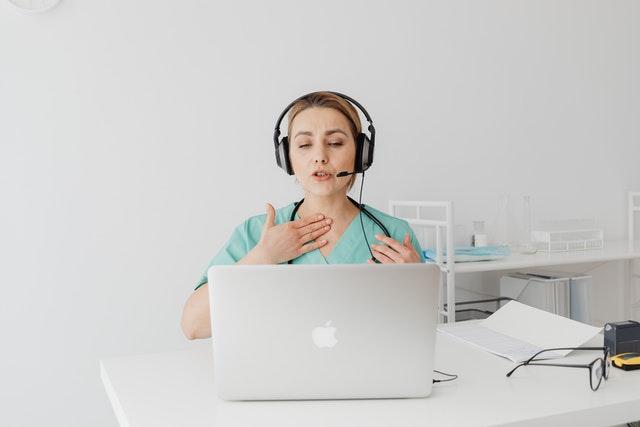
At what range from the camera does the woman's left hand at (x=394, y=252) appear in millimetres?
1424

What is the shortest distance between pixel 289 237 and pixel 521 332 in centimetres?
59

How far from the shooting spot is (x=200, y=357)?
1.43m

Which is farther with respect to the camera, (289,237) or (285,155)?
(285,155)

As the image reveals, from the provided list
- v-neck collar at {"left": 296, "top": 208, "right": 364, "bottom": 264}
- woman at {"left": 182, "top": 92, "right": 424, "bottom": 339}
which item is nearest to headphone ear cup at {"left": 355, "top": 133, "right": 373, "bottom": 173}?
woman at {"left": 182, "top": 92, "right": 424, "bottom": 339}

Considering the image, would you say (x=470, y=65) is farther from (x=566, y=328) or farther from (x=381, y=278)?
(x=381, y=278)

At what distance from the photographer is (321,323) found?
1059 millimetres

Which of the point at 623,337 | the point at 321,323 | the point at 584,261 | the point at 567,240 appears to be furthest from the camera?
the point at 567,240

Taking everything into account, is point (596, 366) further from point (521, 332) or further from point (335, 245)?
point (335, 245)

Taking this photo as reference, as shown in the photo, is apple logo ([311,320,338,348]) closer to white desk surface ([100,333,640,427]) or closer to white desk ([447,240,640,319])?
white desk surface ([100,333,640,427])

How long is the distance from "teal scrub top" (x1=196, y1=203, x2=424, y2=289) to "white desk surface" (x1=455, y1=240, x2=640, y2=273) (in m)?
0.96

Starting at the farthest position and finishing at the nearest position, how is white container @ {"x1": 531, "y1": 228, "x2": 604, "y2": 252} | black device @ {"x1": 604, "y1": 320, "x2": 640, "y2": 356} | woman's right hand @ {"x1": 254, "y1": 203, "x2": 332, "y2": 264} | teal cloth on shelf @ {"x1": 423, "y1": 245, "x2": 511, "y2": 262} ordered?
white container @ {"x1": 531, "y1": 228, "x2": 604, "y2": 252} → teal cloth on shelf @ {"x1": 423, "y1": 245, "x2": 511, "y2": 262} → woman's right hand @ {"x1": 254, "y1": 203, "x2": 332, "y2": 264} → black device @ {"x1": 604, "y1": 320, "x2": 640, "y2": 356}

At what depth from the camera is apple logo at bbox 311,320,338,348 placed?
3.48ft

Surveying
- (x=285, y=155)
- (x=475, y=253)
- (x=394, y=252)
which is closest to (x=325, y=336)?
(x=394, y=252)

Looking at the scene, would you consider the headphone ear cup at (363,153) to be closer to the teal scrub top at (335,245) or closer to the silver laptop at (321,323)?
the teal scrub top at (335,245)
